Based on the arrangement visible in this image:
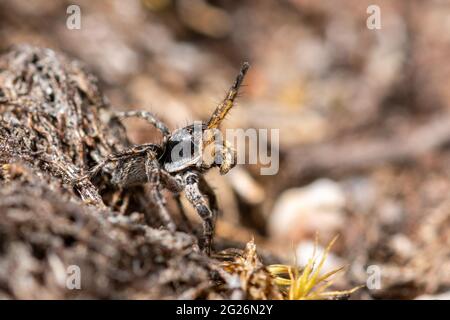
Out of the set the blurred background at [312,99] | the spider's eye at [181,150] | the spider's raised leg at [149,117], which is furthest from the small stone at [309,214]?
the spider's eye at [181,150]

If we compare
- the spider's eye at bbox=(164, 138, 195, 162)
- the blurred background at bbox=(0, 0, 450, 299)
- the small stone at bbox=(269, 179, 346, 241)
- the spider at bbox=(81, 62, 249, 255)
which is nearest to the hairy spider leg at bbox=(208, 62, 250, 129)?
the spider at bbox=(81, 62, 249, 255)

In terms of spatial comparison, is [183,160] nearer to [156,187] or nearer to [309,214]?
[156,187]

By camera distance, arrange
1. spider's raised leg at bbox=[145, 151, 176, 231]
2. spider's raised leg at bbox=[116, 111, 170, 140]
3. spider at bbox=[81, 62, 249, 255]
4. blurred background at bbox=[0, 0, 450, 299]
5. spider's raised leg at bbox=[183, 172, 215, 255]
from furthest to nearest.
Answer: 1. blurred background at bbox=[0, 0, 450, 299]
2. spider's raised leg at bbox=[116, 111, 170, 140]
3. spider at bbox=[81, 62, 249, 255]
4. spider's raised leg at bbox=[183, 172, 215, 255]
5. spider's raised leg at bbox=[145, 151, 176, 231]

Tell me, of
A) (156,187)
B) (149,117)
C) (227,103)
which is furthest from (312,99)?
(156,187)

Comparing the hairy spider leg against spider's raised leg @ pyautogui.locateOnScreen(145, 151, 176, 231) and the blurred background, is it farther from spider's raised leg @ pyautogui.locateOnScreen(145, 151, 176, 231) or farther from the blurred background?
the blurred background

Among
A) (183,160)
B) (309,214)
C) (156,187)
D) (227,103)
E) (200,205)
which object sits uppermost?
(227,103)

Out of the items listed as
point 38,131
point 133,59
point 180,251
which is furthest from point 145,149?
point 133,59
